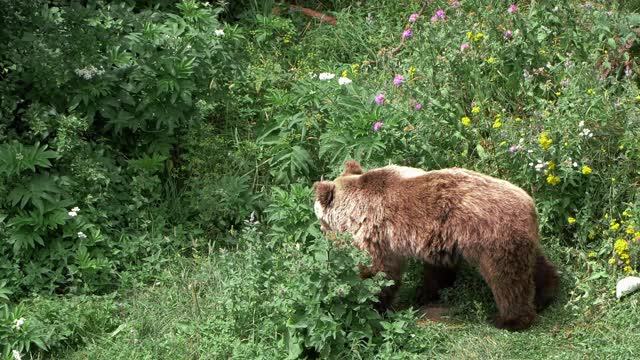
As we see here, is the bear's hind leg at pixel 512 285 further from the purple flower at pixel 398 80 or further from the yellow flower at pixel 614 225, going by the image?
the purple flower at pixel 398 80

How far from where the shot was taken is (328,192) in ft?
23.9

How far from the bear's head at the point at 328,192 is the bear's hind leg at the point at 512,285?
118 centimetres

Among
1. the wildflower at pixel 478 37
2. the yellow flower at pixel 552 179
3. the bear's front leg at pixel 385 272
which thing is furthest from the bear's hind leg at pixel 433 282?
the wildflower at pixel 478 37

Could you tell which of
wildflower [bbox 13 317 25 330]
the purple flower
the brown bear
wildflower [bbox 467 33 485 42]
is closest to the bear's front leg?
the brown bear

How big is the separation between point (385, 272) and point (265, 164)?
2.35 meters

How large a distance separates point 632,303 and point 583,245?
0.78 m

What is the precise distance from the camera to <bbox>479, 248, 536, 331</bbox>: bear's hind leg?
665cm

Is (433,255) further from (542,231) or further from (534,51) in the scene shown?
(534,51)

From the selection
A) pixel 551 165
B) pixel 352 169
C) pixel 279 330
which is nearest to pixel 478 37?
pixel 551 165

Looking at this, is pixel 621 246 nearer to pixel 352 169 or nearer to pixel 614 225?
pixel 614 225

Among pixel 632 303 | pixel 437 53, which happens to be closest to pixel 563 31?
pixel 437 53

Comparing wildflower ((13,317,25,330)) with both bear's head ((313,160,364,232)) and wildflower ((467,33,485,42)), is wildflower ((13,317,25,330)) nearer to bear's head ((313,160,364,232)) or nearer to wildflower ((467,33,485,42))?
bear's head ((313,160,364,232))

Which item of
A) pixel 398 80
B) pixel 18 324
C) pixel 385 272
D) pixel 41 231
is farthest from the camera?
pixel 398 80

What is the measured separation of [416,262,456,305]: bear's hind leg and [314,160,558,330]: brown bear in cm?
3
